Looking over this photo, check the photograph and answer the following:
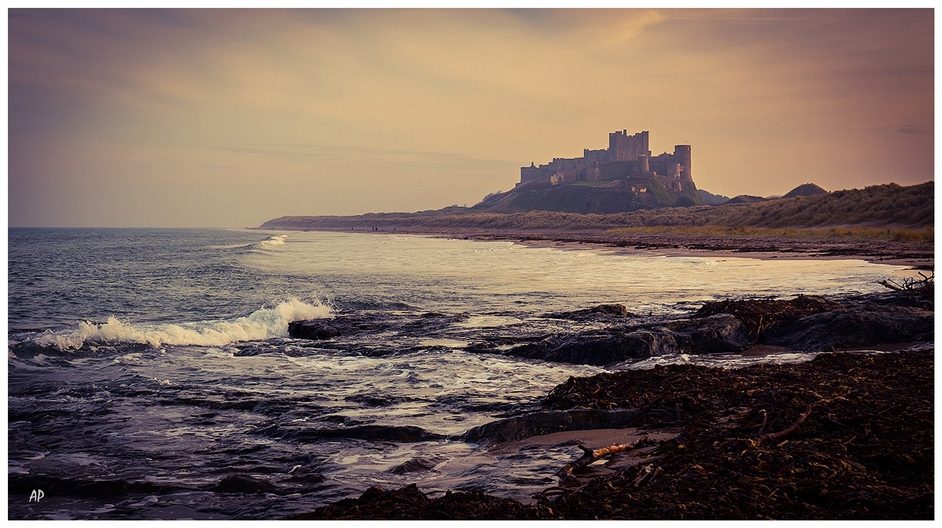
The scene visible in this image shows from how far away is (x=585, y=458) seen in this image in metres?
5.25

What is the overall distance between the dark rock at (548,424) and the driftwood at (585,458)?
1.97 feet

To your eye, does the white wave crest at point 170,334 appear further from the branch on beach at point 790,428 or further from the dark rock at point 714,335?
the branch on beach at point 790,428

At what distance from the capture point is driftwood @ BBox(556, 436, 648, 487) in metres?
4.84

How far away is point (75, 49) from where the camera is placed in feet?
23.4

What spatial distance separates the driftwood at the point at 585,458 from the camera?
484cm

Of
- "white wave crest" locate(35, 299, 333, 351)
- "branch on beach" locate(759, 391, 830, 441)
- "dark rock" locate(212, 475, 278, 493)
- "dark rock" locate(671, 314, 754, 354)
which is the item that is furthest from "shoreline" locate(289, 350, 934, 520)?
"white wave crest" locate(35, 299, 333, 351)

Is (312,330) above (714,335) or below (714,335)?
below

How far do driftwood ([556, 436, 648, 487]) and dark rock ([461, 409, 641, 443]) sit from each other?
60 centimetres

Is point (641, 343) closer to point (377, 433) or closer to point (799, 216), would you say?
point (377, 433)

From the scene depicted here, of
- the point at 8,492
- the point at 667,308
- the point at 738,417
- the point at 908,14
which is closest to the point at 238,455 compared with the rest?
the point at 8,492

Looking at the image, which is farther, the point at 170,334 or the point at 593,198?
the point at 593,198

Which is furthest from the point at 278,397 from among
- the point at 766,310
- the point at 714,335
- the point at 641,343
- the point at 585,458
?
the point at 766,310

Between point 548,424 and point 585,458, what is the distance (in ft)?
3.30

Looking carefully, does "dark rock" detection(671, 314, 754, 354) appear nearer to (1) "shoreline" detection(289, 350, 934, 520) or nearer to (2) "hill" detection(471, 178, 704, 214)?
(1) "shoreline" detection(289, 350, 934, 520)
